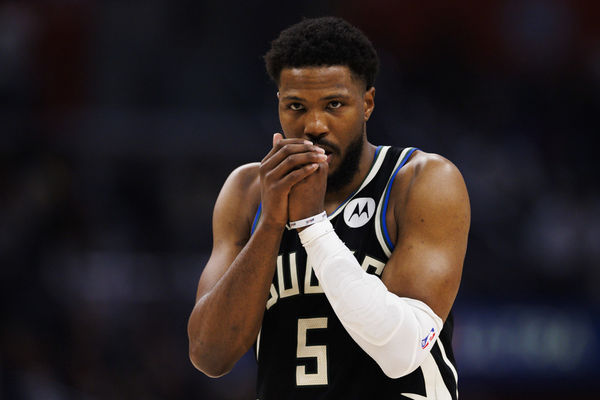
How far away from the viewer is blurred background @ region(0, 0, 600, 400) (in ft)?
27.8

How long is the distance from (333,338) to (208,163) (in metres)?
7.31

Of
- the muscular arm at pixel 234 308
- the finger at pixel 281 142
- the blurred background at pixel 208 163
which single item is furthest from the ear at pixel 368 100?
the blurred background at pixel 208 163

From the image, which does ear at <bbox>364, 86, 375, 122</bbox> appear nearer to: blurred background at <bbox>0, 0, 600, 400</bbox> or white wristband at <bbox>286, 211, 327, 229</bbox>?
white wristband at <bbox>286, 211, 327, 229</bbox>

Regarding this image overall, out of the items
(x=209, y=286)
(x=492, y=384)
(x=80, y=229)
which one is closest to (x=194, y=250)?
(x=80, y=229)

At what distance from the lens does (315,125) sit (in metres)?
3.14

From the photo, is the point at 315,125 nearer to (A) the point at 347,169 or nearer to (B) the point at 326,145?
(B) the point at 326,145

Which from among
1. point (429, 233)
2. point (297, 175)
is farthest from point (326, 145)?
point (429, 233)

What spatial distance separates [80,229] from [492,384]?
5112 millimetres

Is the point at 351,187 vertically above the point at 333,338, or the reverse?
the point at 351,187

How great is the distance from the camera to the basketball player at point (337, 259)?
2859mm

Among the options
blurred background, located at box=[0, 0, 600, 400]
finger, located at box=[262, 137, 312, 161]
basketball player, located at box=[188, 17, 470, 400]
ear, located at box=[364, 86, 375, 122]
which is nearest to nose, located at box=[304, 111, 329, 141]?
basketball player, located at box=[188, 17, 470, 400]

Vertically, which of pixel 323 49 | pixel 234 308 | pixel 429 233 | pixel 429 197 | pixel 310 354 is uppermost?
pixel 323 49

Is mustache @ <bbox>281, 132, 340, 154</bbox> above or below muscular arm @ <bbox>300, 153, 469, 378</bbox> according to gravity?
A: above

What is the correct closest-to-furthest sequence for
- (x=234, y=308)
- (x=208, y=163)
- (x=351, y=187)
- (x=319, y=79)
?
(x=234, y=308)
(x=319, y=79)
(x=351, y=187)
(x=208, y=163)
